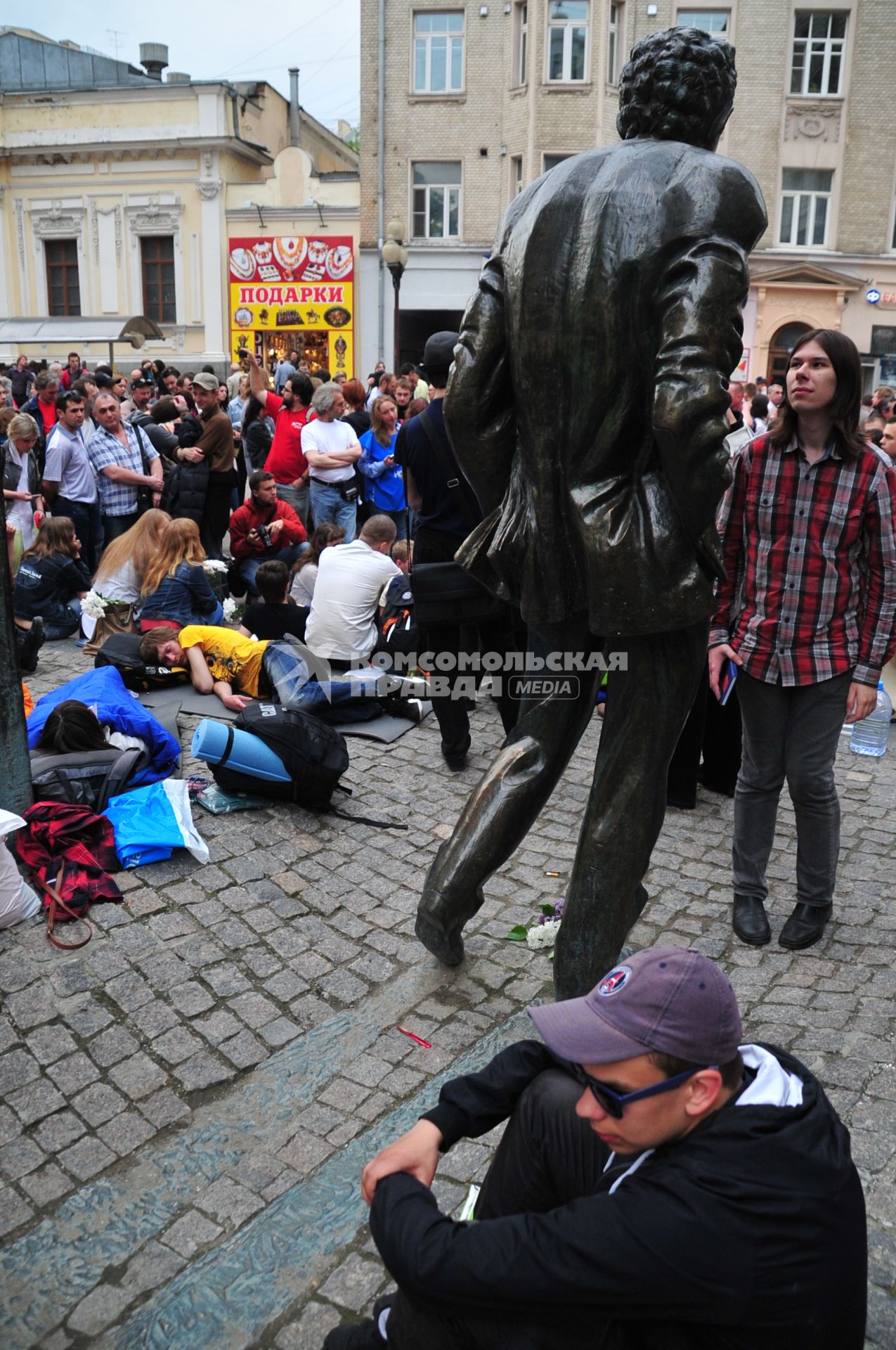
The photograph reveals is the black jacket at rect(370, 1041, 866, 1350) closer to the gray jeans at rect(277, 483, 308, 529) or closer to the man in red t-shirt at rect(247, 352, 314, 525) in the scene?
the man in red t-shirt at rect(247, 352, 314, 525)

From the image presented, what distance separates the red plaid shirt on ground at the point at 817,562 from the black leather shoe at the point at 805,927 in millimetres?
857

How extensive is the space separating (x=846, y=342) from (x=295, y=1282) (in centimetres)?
313

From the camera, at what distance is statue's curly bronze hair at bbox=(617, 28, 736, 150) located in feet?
9.32

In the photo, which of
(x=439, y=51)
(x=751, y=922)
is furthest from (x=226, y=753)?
(x=439, y=51)

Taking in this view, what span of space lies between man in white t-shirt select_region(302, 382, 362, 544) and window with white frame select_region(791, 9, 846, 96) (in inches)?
974

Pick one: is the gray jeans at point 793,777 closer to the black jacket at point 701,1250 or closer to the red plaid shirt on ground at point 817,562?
the red plaid shirt on ground at point 817,562

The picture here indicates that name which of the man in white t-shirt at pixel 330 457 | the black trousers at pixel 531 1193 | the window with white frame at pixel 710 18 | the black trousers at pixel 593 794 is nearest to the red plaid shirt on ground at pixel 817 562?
the black trousers at pixel 593 794

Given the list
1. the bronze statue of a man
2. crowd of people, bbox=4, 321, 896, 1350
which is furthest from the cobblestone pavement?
the bronze statue of a man

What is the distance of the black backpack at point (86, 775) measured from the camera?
15.6 feet

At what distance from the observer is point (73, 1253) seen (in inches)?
103

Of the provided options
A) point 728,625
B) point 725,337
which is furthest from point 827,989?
point 725,337

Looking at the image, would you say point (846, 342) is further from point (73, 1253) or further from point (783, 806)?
point (73, 1253)

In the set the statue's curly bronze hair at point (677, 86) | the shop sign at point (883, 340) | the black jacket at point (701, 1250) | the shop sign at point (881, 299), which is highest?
the shop sign at point (881, 299)

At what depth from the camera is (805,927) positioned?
13.3 ft
